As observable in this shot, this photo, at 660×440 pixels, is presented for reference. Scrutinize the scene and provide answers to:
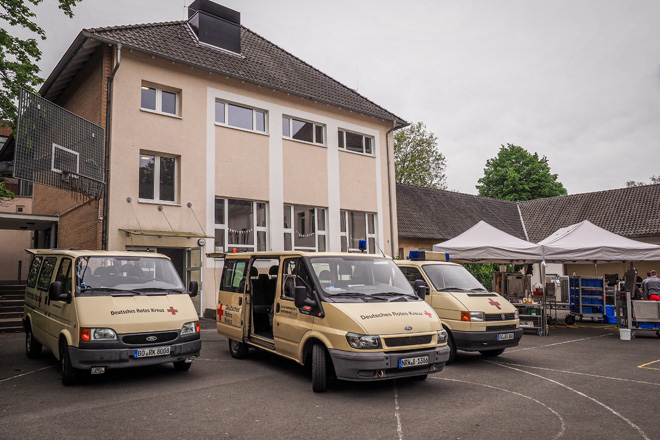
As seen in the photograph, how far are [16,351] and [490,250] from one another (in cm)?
1227

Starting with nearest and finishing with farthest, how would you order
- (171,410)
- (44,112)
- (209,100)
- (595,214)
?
(171,410) < (44,112) < (209,100) < (595,214)

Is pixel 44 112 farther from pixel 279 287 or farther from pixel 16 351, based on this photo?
pixel 279 287

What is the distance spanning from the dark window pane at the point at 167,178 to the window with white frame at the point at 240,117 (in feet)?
7.29

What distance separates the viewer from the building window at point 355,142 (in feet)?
67.4

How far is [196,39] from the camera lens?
1812cm

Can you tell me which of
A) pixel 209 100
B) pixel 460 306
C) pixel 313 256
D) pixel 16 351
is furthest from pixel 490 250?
pixel 16 351

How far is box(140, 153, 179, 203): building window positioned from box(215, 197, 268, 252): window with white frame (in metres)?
1.58

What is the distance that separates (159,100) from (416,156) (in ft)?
86.8

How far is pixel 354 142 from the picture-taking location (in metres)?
21.0

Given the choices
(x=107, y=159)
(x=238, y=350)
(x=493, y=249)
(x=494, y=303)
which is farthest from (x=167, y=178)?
(x=494, y=303)

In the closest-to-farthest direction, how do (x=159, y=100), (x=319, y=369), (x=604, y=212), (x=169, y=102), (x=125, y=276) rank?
(x=319, y=369)
(x=125, y=276)
(x=159, y=100)
(x=169, y=102)
(x=604, y=212)

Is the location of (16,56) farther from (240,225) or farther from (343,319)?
(343,319)

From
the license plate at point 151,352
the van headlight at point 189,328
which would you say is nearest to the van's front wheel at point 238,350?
the van headlight at point 189,328

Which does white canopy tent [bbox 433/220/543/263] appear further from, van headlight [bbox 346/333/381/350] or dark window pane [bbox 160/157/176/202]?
van headlight [bbox 346/333/381/350]
